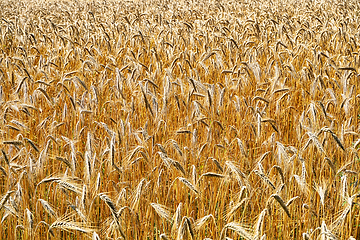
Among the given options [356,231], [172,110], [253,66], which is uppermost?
[253,66]

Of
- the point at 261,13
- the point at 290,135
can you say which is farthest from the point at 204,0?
the point at 290,135

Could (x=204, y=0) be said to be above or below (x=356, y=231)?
above

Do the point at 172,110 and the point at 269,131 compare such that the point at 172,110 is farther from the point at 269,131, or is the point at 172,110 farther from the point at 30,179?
the point at 30,179

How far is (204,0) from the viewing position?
12.2m

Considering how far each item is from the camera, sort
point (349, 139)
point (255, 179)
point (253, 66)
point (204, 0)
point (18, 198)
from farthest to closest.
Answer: point (204, 0), point (253, 66), point (349, 139), point (255, 179), point (18, 198)

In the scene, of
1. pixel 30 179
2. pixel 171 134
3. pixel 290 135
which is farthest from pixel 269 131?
pixel 30 179

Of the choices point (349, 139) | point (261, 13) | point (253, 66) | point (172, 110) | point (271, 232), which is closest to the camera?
point (271, 232)

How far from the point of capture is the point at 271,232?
1.65 metres

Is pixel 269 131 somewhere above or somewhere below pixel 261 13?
below

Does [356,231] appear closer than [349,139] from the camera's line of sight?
Yes

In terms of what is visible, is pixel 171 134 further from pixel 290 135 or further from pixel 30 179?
pixel 30 179

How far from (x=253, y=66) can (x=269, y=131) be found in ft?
2.87

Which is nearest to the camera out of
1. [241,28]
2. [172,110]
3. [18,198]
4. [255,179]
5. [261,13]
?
[18,198]

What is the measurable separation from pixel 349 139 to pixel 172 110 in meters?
1.23
